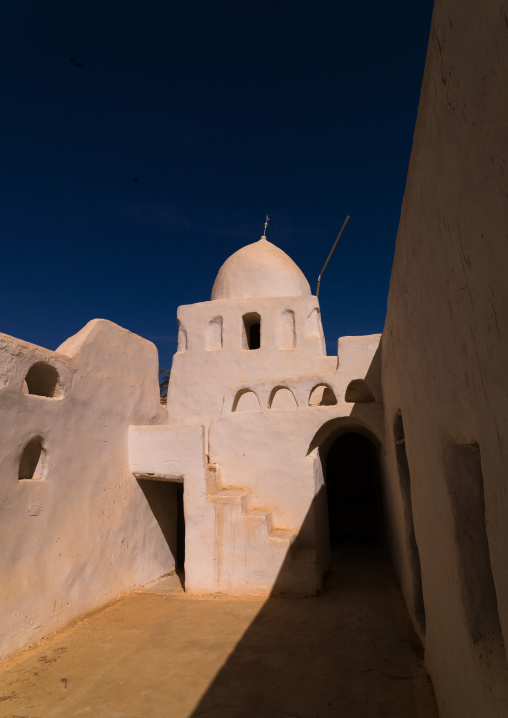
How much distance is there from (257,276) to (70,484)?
8.01m

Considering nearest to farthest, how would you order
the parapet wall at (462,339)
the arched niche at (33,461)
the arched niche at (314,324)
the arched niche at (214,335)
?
the parapet wall at (462,339) < the arched niche at (33,461) < the arched niche at (314,324) < the arched niche at (214,335)

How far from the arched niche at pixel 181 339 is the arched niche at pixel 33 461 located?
5798 millimetres

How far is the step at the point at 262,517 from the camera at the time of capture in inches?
266

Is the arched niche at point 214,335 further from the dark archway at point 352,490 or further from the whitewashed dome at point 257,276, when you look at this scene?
the dark archway at point 352,490

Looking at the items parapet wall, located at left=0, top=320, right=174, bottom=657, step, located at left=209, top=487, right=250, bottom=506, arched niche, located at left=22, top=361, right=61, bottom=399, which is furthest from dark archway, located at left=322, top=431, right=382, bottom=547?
arched niche, located at left=22, top=361, right=61, bottom=399

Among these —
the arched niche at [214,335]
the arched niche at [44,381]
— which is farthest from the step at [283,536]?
the arched niche at [214,335]

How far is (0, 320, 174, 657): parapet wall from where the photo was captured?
516cm

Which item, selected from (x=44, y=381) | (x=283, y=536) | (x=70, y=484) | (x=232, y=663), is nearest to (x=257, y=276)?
(x=44, y=381)

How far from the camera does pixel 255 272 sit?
1252 centimetres

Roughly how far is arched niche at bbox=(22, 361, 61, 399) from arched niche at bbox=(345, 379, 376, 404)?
4617mm

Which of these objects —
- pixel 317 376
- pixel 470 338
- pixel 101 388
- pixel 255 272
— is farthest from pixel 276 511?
pixel 255 272

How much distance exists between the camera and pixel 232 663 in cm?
476

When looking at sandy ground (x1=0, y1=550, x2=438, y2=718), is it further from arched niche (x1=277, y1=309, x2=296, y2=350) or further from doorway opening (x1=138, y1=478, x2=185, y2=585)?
arched niche (x1=277, y1=309, x2=296, y2=350)

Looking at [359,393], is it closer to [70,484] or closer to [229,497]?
[229,497]
